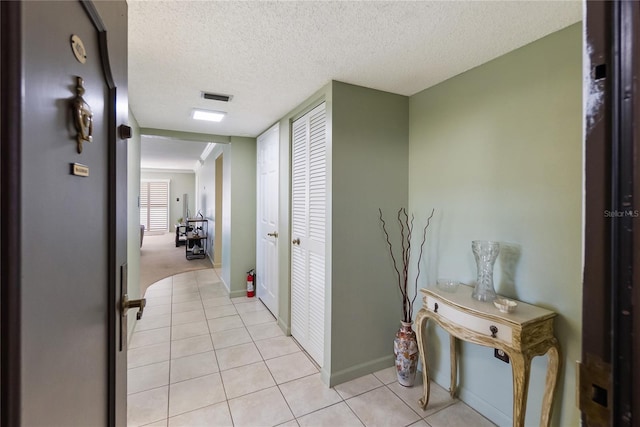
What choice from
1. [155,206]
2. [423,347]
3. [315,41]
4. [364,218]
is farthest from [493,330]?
[155,206]

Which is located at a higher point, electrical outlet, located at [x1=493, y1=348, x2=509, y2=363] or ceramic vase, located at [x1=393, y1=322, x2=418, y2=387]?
electrical outlet, located at [x1=493, y1=348, x2=509, y2=363]

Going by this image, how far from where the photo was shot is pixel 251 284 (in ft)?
13.2

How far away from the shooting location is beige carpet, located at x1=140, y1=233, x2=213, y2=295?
16.8 feet

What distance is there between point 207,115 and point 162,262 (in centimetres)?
448

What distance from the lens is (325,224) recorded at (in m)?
2.22

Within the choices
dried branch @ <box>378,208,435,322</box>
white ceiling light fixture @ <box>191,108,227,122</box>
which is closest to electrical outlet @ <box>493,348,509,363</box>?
dried branch @ <box>378,208,435,322</box>

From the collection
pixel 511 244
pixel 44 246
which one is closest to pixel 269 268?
pixel 511 244

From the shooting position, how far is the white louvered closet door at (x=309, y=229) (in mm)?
2318

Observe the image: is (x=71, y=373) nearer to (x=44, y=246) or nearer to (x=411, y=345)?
(x=44, y=246)

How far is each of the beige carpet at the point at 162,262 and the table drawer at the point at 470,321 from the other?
4.10 m

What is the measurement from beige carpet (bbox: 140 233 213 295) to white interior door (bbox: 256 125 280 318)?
1932 millimetres

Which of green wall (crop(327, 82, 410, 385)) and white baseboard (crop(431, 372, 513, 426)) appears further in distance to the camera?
green wall (crop(327, 82, 410, 385))

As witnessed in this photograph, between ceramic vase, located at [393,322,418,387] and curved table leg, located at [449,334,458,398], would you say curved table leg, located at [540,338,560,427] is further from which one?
ceramic vase, located at [393,322,418,387]

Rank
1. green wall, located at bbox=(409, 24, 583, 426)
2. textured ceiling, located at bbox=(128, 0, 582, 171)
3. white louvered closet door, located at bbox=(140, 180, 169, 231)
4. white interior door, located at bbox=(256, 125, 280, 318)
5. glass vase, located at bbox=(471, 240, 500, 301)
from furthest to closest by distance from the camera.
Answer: white louvered closet door, located at bbox=(140, 180, 169, 231) < white interior door, located at bbox=(256, 125, 280, 318) < glass vase, located at bbox=(471, 240, 500, 301) < green wall, located at bbox=(409, 24, 583, 426) < textured ceiling, located at bbox=(128, 0, 582, 171)
